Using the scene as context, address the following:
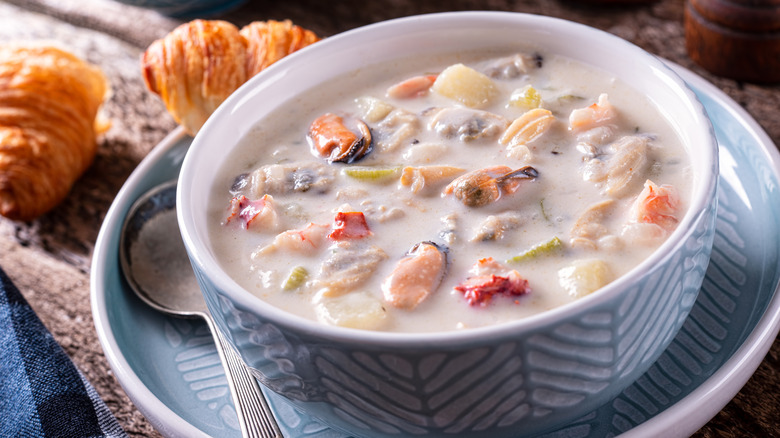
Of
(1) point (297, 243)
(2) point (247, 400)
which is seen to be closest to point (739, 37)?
(1) point (297, 243)

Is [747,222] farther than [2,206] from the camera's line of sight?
No

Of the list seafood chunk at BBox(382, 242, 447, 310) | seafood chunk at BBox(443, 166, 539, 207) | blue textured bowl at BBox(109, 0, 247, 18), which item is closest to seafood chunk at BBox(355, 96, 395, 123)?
seafood chunk at BBox(443, 166, 539, 207)

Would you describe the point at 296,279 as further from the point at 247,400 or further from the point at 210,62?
the point at 210,62

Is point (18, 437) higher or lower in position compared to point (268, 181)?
lower

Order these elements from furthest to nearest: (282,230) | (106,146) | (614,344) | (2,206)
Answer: (106,146), (2,206), (282,230), (614,344)

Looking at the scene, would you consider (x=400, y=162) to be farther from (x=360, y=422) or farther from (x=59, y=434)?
(x=59, y=434)

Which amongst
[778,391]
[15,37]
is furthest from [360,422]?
[15,37]

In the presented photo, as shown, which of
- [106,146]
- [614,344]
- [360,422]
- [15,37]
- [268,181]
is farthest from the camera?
[15,37]
